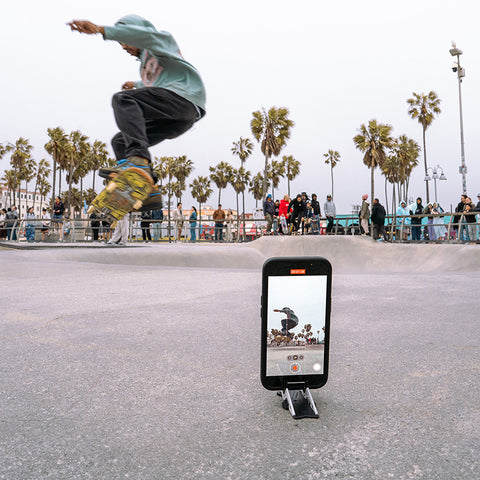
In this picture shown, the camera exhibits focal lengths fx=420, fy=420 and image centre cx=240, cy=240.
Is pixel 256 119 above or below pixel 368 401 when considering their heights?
above

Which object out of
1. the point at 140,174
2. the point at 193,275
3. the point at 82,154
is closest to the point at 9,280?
the point at 193,275

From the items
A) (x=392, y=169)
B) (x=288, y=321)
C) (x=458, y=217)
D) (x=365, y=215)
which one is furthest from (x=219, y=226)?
(x=392, y=169)

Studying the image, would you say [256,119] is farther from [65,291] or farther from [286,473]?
[286,473]

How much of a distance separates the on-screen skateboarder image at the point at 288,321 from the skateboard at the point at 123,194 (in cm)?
113

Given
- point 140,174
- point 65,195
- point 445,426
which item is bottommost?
point 445,426

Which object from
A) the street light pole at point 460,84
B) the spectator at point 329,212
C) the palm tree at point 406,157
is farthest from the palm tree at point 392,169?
the spectator at point 329,212

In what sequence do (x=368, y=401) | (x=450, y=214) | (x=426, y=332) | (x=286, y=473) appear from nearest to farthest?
1. (x=286, y=473)
2. (x=368, y=401)
3. (x=426, y=332)
4. (x=450, y=214)

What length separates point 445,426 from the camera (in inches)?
61.2

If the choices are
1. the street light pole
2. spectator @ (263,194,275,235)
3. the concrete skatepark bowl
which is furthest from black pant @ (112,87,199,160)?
the street light pole

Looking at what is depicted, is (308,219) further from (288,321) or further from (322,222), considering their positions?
(288,321)

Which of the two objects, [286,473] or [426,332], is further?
[426,332]

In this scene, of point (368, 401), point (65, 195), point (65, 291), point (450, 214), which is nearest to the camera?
point (368, 401)

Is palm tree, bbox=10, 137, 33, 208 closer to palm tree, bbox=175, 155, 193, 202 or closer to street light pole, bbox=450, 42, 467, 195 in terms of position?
palm tree, bbox=175, 155, 193, 202

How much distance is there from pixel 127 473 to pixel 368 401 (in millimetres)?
1031
